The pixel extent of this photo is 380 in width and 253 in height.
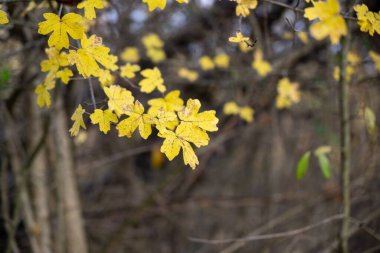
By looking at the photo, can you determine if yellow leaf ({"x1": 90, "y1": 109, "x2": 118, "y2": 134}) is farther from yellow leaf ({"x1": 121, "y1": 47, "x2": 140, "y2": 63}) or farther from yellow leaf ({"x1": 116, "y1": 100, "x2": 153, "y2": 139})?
yellow leaf ({"x1": 121, "y1": 47, "x2": 140, "y2": 63})

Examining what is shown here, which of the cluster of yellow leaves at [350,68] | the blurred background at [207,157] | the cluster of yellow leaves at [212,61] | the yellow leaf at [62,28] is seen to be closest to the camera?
the yellow leaf at [62,28]

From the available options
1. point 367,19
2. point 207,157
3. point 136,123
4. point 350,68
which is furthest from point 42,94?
point 207,157

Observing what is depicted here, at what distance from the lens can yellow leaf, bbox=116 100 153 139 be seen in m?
1.04

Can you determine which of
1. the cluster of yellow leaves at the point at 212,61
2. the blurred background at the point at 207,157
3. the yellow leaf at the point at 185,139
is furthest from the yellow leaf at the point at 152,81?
the cluster of yellow leaves at the point at 212,61

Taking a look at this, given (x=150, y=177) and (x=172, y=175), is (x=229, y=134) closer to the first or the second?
(x=172, y=175)

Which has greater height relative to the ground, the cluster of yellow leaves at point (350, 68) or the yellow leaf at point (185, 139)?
the cluster of yellow leaves at point (350, 68)

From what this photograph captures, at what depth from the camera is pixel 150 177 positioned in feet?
15.2

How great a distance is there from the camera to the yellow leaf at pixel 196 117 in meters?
1.05

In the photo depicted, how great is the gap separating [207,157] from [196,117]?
2.91 metres

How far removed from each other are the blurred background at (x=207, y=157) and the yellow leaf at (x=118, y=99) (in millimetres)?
1431

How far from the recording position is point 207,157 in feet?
12.9

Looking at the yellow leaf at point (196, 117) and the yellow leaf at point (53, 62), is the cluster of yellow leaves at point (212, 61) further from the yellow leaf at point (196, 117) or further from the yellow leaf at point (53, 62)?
the yellow leaf at point (196, 117)

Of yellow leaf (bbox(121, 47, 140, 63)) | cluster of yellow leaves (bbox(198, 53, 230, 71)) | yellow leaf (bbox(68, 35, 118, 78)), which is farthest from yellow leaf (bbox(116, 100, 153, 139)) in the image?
yellow leaf (bbox(121, 47, 140, 63))

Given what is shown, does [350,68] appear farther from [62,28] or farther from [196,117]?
[62,28]
